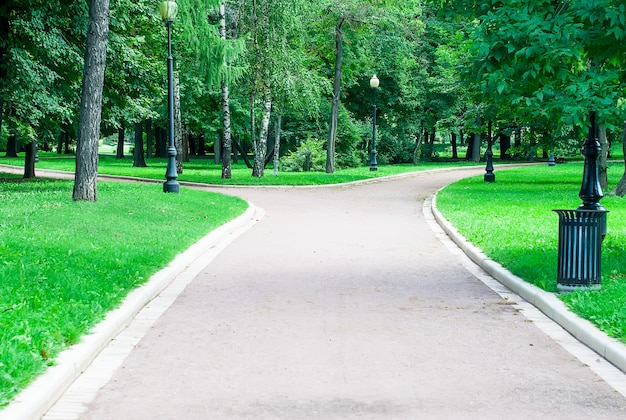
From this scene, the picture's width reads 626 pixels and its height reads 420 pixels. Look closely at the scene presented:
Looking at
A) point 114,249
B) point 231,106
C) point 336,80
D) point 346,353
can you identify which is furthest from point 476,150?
point 346,353

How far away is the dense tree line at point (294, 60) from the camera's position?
1062 centimetres

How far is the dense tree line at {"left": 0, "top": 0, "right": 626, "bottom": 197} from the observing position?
10617 mm

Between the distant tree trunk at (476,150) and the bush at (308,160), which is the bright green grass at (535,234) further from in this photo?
the distant tree trunk at (476,150)

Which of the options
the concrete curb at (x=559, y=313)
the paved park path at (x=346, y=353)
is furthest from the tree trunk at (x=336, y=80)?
the paved park path at (x=346, y=353)

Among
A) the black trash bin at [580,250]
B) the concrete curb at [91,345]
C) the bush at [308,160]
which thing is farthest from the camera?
the bush at [308,160]

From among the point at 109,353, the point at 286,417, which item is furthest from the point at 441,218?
the point at 286,417

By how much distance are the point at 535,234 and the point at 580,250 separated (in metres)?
5.84

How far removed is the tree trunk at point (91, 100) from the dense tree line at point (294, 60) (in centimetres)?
28

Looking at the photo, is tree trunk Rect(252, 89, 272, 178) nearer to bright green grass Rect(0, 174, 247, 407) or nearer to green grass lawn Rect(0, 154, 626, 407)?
green grass lawn Rect(0, 154, 626, 407)

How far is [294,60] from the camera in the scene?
3388 cm

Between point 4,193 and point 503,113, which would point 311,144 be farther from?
point 4,193

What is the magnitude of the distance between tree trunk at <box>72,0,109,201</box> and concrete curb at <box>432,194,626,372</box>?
33.4 feet

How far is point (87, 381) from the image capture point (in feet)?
20.2

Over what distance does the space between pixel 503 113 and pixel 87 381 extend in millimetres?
30307
